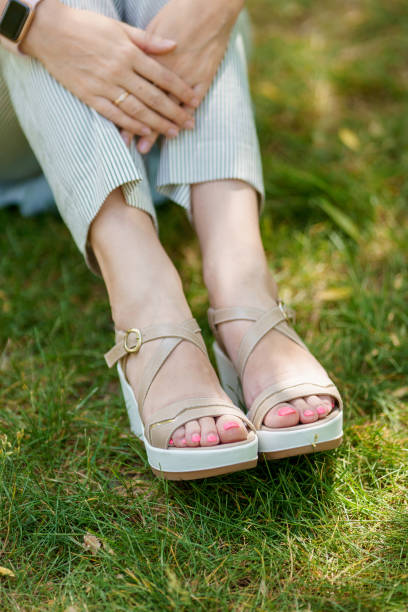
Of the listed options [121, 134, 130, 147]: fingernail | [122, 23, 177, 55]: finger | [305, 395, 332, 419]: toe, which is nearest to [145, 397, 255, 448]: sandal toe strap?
[305, 395, 332, 419]: toe

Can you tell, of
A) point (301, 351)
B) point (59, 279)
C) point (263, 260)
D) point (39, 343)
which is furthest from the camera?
point (59, 279)

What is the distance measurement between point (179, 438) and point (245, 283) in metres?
0.36

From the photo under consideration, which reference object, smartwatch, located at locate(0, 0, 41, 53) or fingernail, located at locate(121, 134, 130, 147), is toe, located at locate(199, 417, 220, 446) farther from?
smartwatch, located at locate(0, 0, 41, 53)

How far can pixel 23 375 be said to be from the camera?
1.35m

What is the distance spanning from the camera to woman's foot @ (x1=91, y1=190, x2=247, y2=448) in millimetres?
1096

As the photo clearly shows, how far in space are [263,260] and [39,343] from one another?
57 centimetres

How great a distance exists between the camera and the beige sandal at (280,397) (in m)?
1.04

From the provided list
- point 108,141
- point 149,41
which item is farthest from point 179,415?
point 149,41

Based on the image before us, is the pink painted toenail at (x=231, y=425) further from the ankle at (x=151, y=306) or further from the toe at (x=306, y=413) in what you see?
the ankle at (x=151, y=306)

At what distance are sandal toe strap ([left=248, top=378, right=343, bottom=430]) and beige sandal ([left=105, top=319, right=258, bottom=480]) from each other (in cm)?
3

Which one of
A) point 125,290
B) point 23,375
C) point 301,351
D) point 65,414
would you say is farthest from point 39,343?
point 301,351

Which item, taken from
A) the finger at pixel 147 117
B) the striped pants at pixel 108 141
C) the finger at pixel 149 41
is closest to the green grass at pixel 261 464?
the striped pants at pixel 108 141

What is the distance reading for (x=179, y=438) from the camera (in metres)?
1.02

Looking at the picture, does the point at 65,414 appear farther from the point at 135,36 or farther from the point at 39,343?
the point at 135,36
